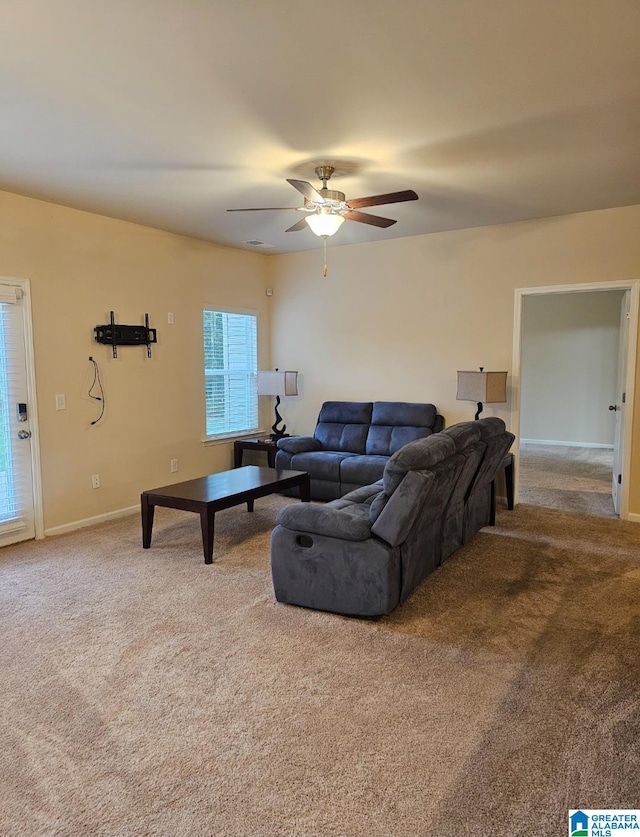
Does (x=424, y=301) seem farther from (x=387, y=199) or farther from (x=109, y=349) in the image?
(x=109, y=349)

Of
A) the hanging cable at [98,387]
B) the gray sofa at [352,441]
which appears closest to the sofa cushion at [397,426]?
the gray sofa at [352,441]

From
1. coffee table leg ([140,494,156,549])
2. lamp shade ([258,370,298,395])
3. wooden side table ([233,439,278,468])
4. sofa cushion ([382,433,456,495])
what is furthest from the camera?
lamp shade ([258,370,298,395])

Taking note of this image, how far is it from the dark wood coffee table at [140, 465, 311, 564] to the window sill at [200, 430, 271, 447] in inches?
51.9

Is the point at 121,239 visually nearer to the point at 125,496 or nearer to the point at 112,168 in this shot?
the point at 112,168

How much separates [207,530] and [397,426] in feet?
8.41

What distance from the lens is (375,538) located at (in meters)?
3.02

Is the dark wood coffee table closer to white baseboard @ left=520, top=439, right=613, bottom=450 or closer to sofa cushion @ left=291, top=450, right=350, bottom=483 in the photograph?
sofa cushion @ left=291, top=450, right=350, bottom=483

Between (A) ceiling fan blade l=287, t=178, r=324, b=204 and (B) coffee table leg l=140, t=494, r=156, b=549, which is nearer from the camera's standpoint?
(A) ceiling fan blade l=287, t=178, r=324, b=204

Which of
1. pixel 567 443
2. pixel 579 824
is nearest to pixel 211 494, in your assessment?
pixel 579 824

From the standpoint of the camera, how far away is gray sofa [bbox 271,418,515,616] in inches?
116

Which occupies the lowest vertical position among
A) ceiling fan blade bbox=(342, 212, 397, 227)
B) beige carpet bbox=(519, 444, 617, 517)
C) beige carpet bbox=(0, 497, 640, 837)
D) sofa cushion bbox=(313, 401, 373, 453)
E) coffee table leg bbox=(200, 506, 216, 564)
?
beige carpet bbox=(0, 497, 640, 837)

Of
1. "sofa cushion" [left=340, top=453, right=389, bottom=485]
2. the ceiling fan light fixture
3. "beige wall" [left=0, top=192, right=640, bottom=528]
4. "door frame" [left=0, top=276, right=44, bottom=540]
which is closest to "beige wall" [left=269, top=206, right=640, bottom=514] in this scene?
"beige wall" [left=0, top=192, right=640, bottom=528]

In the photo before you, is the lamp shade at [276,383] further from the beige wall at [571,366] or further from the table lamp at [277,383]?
the beige wall at [571,366]

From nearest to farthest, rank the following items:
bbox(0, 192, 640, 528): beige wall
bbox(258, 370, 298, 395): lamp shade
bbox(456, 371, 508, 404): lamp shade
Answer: bbox(0, 192, 640, 528): beige wall → bbox(456, 371, 508, 404): lamp shade → bbox(258, 370, 298, 395): lamp shade
